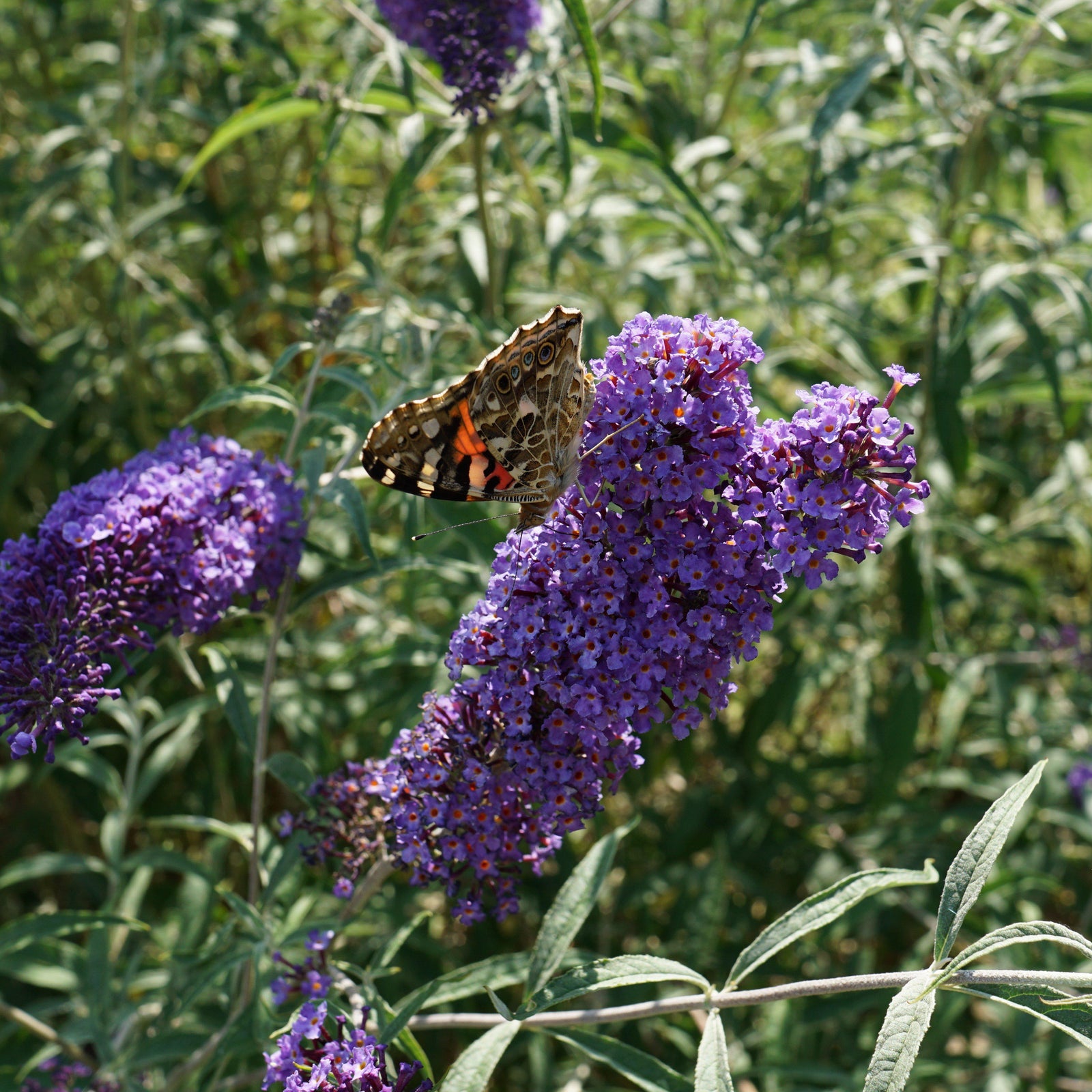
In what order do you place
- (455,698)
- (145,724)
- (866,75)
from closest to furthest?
(455,698) → (866,75) → (145,724)

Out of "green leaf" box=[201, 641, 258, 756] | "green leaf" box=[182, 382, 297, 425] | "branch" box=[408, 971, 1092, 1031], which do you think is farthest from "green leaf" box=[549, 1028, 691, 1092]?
"green leaf" box=[182, 382, 297, 425]

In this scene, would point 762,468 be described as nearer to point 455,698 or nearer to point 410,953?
point 455,698

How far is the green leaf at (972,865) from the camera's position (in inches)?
67.1

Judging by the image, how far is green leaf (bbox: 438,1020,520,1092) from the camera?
5.87 feet

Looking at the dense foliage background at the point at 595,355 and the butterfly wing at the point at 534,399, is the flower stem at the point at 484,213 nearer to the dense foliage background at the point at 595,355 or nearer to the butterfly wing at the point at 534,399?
the dense foliage background at the point at 595,355

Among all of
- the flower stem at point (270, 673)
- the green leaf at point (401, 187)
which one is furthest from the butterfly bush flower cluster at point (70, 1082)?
the green leaf at point (401, 187)

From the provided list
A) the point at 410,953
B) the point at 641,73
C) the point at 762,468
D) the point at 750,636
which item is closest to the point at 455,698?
the point at 750,636

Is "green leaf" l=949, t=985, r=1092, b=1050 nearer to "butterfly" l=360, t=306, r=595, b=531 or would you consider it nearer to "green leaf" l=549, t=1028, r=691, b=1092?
"green leaf" l=549, t=1028, r=691, b=1092

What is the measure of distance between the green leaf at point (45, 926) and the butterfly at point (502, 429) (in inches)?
53.8

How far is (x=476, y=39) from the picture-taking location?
2.86 meters

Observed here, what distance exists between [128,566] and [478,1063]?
3.95 ft

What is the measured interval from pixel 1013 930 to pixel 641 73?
3.61m

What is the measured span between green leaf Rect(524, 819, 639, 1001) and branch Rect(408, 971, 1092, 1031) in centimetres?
8

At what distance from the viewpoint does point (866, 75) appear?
3.11m
